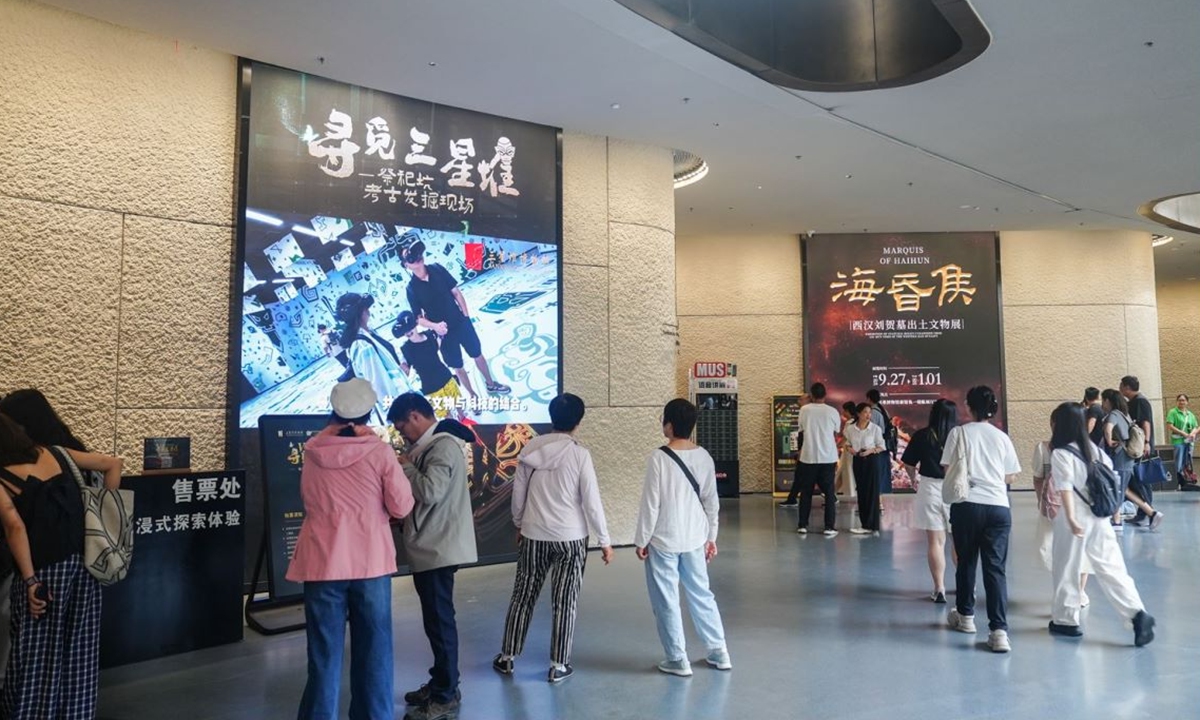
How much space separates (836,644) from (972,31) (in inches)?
161

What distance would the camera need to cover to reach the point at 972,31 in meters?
5.55

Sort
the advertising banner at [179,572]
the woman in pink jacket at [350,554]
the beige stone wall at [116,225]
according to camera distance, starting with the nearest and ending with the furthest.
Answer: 1. the woman in pink jacket at [350,554]
2. the advertising banner at [179,572]
3. the beige stone wall at [116,225]

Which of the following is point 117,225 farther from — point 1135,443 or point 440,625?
point 1135,443

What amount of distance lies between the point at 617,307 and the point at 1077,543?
14.2ft

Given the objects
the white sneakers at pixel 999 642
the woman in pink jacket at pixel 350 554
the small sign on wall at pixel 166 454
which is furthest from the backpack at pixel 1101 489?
the small sign on wall at pixel 166 454

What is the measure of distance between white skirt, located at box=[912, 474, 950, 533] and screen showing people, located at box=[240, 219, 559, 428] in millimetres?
3154

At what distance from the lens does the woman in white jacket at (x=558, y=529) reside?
157 inches

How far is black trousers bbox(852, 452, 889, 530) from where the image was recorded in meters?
→ 8.66

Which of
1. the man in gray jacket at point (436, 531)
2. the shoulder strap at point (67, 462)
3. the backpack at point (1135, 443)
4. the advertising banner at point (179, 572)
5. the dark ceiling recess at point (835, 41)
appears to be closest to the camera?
the shoulder strap at point (67, 462)

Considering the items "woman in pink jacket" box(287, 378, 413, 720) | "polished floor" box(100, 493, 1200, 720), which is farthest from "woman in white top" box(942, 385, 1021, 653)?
"woman in pink jacket" box(287, 378, 413, 720)

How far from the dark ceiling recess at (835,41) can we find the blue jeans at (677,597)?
3.55 metres

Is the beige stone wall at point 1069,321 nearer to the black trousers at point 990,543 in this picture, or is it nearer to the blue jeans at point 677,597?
the black trousers at point 990,543

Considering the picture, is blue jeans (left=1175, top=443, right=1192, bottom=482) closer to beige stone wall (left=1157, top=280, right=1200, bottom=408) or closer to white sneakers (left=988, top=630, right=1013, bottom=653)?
beige stone wall (left=1157, top=280, right=1200, bottom=408)

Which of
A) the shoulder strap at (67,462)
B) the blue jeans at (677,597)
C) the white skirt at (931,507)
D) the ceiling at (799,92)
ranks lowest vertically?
the blue jeans at (677,597)
